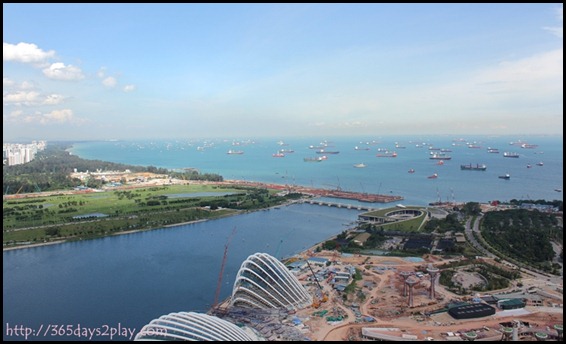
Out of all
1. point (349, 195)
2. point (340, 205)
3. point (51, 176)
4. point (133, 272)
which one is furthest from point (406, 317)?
point (51, 176)

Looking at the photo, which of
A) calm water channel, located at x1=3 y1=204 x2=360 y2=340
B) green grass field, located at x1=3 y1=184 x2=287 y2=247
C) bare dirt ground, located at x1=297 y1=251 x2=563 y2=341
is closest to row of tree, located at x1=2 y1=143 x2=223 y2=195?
green grass field, located at x1=3 y1=184 x2=287 y2=247

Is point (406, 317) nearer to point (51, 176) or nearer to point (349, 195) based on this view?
point (349, 195)

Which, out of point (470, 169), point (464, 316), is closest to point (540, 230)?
point (464, 316)

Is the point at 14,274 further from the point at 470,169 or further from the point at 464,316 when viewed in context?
the point at 470,169

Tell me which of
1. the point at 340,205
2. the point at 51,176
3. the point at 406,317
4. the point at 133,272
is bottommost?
the point at 133,272

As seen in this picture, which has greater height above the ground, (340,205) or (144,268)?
(340,205)

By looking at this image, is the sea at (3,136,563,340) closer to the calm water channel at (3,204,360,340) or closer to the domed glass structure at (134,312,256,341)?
the calm water channel at (3,204,360,340)

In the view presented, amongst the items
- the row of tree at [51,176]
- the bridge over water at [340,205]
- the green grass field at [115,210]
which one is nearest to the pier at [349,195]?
the bridge over water at [340,205]

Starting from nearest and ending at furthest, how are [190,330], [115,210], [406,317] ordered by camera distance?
[190,330] < [406,317] < [115,210]
